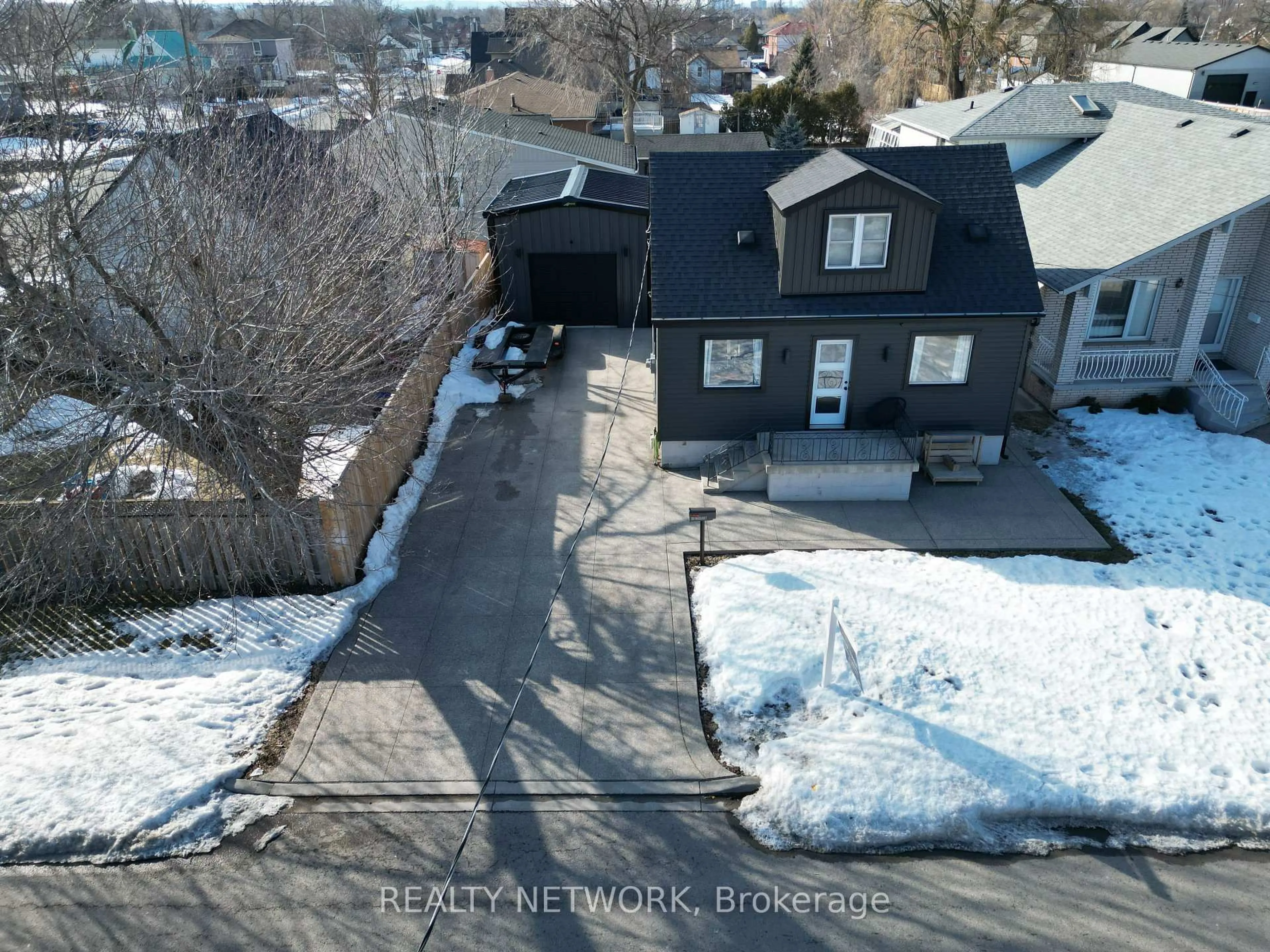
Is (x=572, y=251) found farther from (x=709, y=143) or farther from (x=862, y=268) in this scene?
(x=709, y=143)

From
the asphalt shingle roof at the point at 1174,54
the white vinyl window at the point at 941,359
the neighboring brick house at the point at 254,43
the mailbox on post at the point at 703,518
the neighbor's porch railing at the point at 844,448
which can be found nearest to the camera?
the mailbox on post at the point at 703,518

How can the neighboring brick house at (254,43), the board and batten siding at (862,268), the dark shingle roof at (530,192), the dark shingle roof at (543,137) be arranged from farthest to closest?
the neighboring brick house at (254,43), the dark shingle roof at (543,137), the dark shingle roof at (530,192), the board and batten siding at (862,268)

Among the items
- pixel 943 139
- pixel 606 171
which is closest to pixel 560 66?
pixel 606 171

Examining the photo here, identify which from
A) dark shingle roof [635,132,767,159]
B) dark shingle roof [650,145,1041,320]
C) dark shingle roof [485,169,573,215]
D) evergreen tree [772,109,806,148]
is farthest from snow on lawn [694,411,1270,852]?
evergreen tree [772,109,806,148]

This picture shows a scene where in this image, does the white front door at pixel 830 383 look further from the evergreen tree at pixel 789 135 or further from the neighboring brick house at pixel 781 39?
the neighboring brick house at pixel 781 39

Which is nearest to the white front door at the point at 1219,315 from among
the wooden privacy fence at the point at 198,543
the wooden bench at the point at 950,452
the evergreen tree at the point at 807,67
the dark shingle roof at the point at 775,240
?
the dark shingle roof at the point at 775,240
